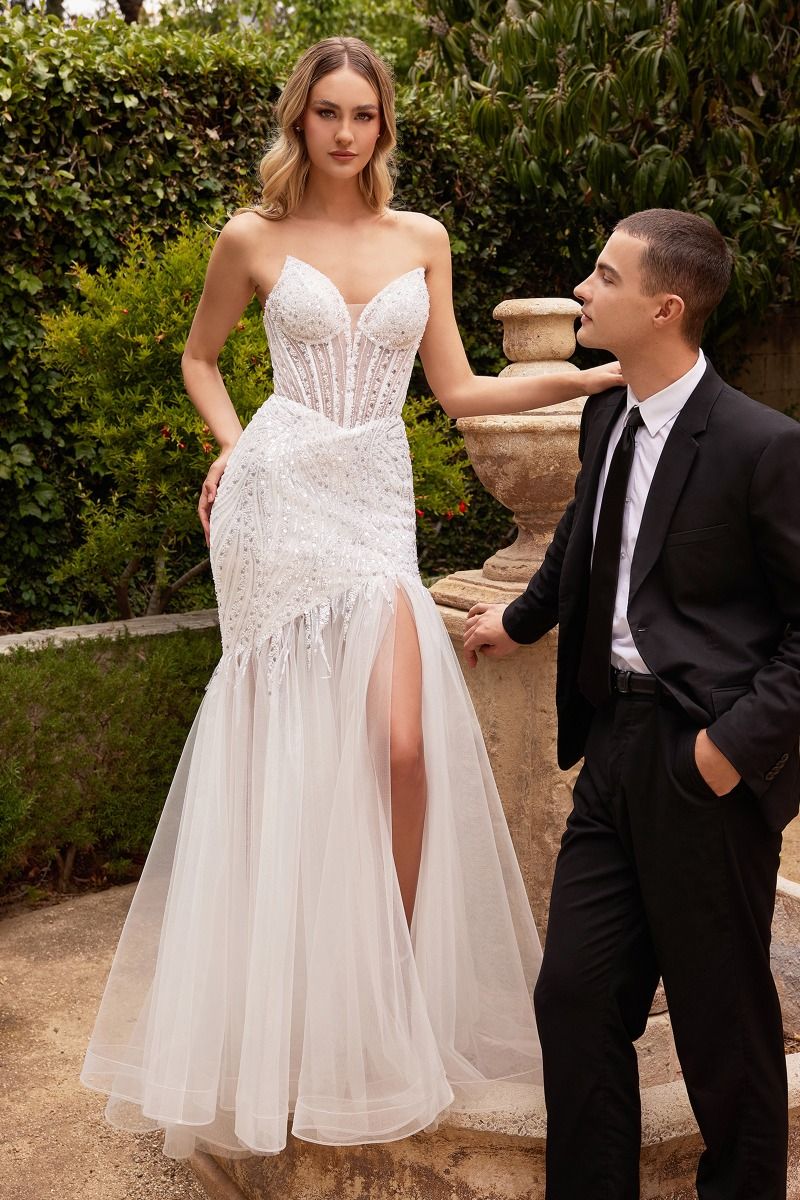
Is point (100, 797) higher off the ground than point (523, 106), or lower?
lower

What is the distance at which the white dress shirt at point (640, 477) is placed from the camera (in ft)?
7.60

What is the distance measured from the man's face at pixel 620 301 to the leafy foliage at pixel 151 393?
266cm

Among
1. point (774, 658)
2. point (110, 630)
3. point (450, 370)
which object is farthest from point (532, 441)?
point (110, 630)

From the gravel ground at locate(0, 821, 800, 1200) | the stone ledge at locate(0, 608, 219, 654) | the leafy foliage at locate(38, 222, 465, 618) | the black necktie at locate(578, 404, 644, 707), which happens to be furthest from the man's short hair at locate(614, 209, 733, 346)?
the stone ledge at locate(0, 608, 219, 654)

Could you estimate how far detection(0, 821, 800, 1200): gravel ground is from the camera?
9.55 feet

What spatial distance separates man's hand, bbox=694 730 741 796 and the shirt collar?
589 mm

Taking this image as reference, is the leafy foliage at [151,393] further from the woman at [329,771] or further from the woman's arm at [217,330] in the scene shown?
the woman at [329,771]

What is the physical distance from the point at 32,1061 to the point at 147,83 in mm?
4502

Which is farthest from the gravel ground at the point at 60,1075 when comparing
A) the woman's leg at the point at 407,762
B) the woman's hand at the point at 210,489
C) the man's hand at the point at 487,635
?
the woman's hand at the point at 210,489

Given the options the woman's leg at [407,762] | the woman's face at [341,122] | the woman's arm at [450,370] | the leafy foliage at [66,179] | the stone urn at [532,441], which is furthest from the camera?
the leafy foliage at [66,179]

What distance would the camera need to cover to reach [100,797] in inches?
183

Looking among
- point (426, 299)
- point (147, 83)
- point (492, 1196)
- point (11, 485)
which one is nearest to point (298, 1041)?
point (492, 1196)

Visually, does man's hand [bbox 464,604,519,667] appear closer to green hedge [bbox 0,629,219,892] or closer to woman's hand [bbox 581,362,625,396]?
woman's hand [bbox 581,362,625,396]

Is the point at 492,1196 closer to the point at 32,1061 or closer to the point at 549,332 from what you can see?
the point at 32,1061
